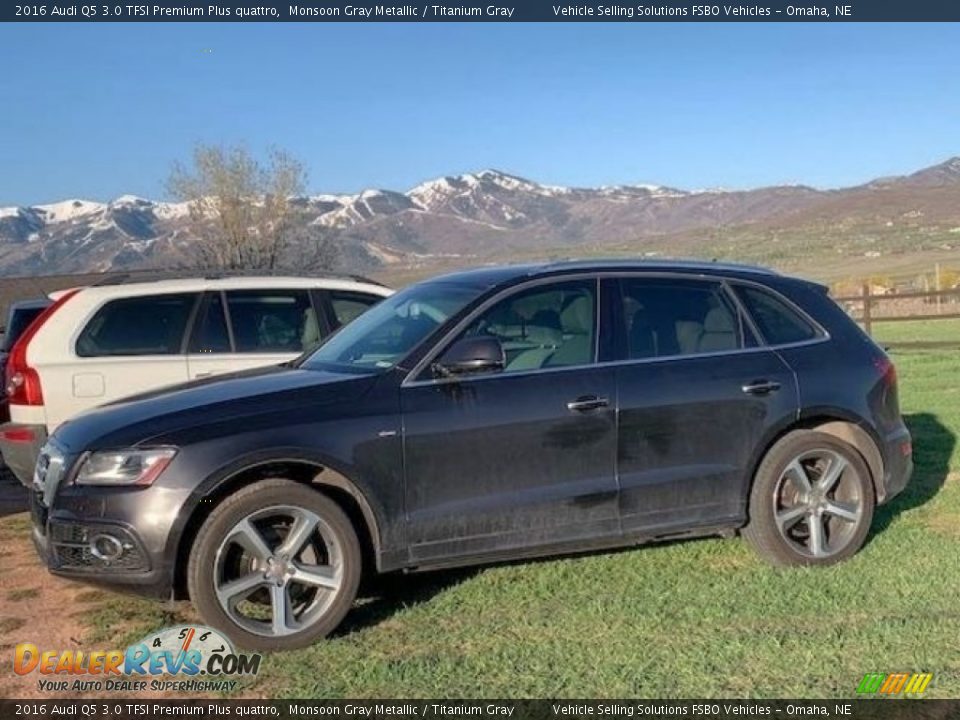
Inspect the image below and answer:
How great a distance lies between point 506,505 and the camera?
4828mm

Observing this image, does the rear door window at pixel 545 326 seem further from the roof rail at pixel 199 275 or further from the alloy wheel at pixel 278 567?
the roof rail at pixel 199 275

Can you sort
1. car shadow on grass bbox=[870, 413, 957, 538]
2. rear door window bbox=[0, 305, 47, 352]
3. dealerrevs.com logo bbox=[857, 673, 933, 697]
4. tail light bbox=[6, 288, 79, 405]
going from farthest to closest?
rear door window bbox=[0, 305, 47, 352] → car shadow on grass bbox=[870, 413, 957, 538] → tail light bbox=[6, 288, 79, 405] → dealerrevs.com logo bbox=[857, 673, 933, 697]

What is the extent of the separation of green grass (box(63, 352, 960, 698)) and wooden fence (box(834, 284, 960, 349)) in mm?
14210

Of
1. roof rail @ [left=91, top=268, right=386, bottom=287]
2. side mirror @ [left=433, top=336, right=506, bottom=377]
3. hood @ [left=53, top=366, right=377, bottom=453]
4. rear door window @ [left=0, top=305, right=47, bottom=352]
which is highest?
roof rail @ [left=91, top=268, right=386, bottom=287]

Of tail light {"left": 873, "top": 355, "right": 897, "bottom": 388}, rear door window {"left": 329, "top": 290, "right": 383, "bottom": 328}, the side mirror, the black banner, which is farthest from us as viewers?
rear door window {"left": 329, "top": 290, "right": 383, "bottom": 328}

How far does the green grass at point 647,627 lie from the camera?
3.99 m

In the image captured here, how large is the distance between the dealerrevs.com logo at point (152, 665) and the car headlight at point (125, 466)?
2.40 ft

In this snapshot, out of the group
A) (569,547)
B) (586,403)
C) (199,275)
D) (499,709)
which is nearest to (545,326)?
(586,403)

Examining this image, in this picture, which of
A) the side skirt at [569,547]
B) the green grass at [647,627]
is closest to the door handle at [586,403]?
the side skirt at [569,547]

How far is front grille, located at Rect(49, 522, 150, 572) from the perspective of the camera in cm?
434

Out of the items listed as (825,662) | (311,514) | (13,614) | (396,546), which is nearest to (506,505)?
(396,546)

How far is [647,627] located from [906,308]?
33435 millimetres

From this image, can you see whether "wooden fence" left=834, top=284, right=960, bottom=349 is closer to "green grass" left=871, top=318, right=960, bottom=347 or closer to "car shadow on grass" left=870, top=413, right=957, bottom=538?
"green grass" left=871, top=318, right=960, bottom=347

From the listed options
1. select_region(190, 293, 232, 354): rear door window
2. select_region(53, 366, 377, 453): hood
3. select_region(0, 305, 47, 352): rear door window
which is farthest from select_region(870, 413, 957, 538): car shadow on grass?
select_region(0, 305, 47, 352): rear door window
